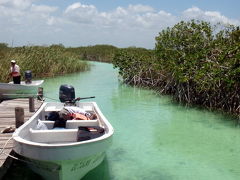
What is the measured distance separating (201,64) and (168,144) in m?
4.43

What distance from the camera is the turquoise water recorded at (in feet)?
19.3

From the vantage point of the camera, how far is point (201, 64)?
36.7 feet

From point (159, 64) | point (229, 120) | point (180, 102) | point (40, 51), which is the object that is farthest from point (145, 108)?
point (40, 51)

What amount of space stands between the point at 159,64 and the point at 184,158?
7.09 m

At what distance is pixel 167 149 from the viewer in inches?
285

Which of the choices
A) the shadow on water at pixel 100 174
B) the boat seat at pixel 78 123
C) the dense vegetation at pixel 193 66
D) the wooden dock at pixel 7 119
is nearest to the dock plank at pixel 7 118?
the wooden dock at pixel 7 119

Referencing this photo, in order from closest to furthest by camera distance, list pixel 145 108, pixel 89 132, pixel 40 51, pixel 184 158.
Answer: pixel 89 132 < pixel 184 158 < pixel 145 108 < pixel 40 51

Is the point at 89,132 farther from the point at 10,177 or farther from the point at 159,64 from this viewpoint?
the point at 159,64

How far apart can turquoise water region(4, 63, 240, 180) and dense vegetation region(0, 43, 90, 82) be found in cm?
723

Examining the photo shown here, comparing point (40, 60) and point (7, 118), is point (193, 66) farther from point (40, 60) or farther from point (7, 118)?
point (40, 60)

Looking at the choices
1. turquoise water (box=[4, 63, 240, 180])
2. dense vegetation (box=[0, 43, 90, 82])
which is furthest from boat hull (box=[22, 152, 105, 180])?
dense vegetation (box=[0, 43, 90, 82])

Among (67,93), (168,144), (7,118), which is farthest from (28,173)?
(168,144)

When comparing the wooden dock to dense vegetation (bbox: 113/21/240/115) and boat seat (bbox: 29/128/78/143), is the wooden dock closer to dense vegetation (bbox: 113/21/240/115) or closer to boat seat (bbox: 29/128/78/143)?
boat seat (bbox: 29/128/78/143)

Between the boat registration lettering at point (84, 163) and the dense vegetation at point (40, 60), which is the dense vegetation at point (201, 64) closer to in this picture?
the boat registration lettering at point (84, 163)
